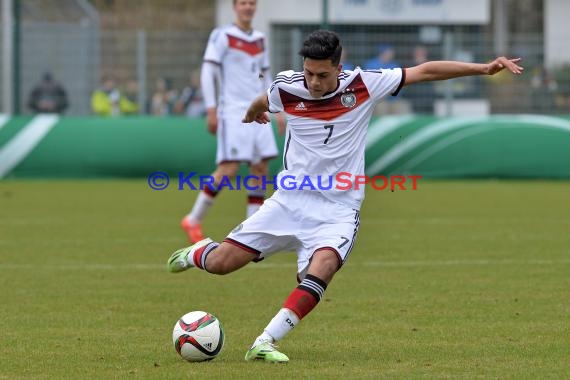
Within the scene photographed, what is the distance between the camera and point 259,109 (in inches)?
287

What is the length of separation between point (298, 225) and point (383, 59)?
14.7 metres

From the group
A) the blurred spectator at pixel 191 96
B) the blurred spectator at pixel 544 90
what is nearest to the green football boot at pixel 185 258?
the blurred spectator at pixel 191 96

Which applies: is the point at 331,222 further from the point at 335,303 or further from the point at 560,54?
the point at 560,54

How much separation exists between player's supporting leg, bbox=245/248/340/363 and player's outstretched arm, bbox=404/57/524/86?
1.17 metres

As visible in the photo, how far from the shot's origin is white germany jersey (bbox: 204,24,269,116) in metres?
12.4

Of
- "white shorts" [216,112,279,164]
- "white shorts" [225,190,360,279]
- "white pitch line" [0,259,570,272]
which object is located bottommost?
"white pitch line" [0,259,570,272]

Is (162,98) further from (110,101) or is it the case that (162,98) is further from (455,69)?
(455,69)

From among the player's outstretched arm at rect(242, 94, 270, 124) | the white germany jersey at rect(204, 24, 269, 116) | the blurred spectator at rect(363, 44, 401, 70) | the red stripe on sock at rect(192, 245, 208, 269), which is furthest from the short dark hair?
the blurred spectator at rect(363, 44, 401, 70)

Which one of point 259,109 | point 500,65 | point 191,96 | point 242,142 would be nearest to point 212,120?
point 242,142

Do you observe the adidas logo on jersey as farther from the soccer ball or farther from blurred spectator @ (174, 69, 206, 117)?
blurred spectator @ (174, 69, 206, 117)

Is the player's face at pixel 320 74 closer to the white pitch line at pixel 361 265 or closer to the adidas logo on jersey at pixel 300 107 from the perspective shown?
the adidas logo on jersey at pixel 300 107

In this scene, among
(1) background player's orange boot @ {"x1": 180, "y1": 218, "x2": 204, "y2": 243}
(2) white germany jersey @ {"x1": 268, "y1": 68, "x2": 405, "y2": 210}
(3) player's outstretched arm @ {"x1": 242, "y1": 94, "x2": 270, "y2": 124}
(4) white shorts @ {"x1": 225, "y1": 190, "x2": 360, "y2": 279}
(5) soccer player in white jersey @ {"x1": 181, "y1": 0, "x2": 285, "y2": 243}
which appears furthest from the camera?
(5) soccer player in white jersey @ {"x1": 181, "y1": 0, "x2": 285, "y2": 243}

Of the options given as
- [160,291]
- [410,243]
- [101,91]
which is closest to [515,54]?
[101,91]

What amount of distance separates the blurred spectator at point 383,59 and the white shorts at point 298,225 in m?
14.1
